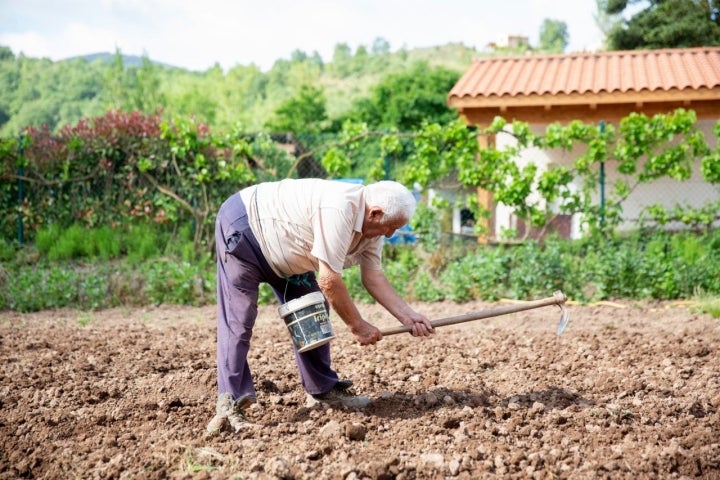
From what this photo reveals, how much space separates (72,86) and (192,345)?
1238 inches

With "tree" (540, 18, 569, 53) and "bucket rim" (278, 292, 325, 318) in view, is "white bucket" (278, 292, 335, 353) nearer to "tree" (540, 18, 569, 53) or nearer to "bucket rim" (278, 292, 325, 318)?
"bucket rim" (278, 292, 325, 318)

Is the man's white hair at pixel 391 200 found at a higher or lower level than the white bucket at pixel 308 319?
higher

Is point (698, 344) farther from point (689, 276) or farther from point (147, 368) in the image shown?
point (147, 368)

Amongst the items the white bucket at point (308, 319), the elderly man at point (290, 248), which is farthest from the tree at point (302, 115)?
the white bucket at point (308, 319)

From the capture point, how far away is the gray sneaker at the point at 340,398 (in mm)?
4460

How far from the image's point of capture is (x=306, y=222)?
153 inches

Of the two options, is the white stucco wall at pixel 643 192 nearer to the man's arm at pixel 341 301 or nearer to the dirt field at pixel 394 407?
the dirt field at pixel 394 407

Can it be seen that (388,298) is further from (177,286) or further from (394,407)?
(177,286)

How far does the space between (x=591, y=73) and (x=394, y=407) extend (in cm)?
921

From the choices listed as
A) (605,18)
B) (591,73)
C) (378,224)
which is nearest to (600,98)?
(591,73)

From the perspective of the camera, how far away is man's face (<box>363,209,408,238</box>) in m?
3.83

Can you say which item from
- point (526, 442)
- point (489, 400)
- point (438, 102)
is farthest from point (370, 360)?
point (438, 102)

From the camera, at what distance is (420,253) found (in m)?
9.41

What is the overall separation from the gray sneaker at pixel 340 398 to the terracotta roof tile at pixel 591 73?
764cm
